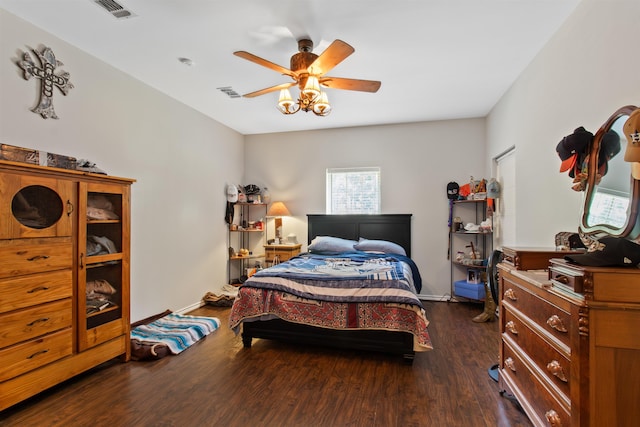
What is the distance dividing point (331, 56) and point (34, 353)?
2808 millimetres

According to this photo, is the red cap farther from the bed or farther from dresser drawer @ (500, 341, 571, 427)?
the bed

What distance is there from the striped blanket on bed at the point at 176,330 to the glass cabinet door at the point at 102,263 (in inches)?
16.8

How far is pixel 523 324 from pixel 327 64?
2.16 meters

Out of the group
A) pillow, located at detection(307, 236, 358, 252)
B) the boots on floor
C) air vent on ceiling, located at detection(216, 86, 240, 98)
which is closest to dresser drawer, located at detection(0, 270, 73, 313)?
air vent on ceiling, located at detection(216, 86, 240, 98)

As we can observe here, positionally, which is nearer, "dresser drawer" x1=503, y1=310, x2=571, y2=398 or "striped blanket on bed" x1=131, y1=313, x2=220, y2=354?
"dresser drawer" x1=503, y1=310, x2=571, y2=398

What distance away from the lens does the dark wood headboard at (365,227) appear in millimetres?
4758

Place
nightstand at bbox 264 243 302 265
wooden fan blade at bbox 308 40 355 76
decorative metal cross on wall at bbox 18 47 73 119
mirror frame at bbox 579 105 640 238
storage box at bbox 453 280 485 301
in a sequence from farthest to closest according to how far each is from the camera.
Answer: nightstand at bbox 264 243 302 265, storage box at bbox 453 280 485 301, decorative metal cross on wall at bbox 18 47 73 119, wooden fan blade at bbox 308 40 355 76, mirror frame at bbox 579 105 640 238

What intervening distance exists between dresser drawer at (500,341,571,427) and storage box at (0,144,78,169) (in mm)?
3224

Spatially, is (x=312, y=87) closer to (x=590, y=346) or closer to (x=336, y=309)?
(x=336, y=309)

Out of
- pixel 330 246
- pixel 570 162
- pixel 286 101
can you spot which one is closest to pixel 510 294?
pixel 570 162

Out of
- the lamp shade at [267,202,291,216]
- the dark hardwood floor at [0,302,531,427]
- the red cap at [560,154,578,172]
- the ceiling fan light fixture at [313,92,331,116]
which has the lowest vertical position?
the dark hardwood floor at [0,302,531,427]

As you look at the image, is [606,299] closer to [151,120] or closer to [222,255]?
[151,120]

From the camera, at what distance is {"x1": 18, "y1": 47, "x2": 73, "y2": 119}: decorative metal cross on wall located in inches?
93.2

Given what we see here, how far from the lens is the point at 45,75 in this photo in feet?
8.11
